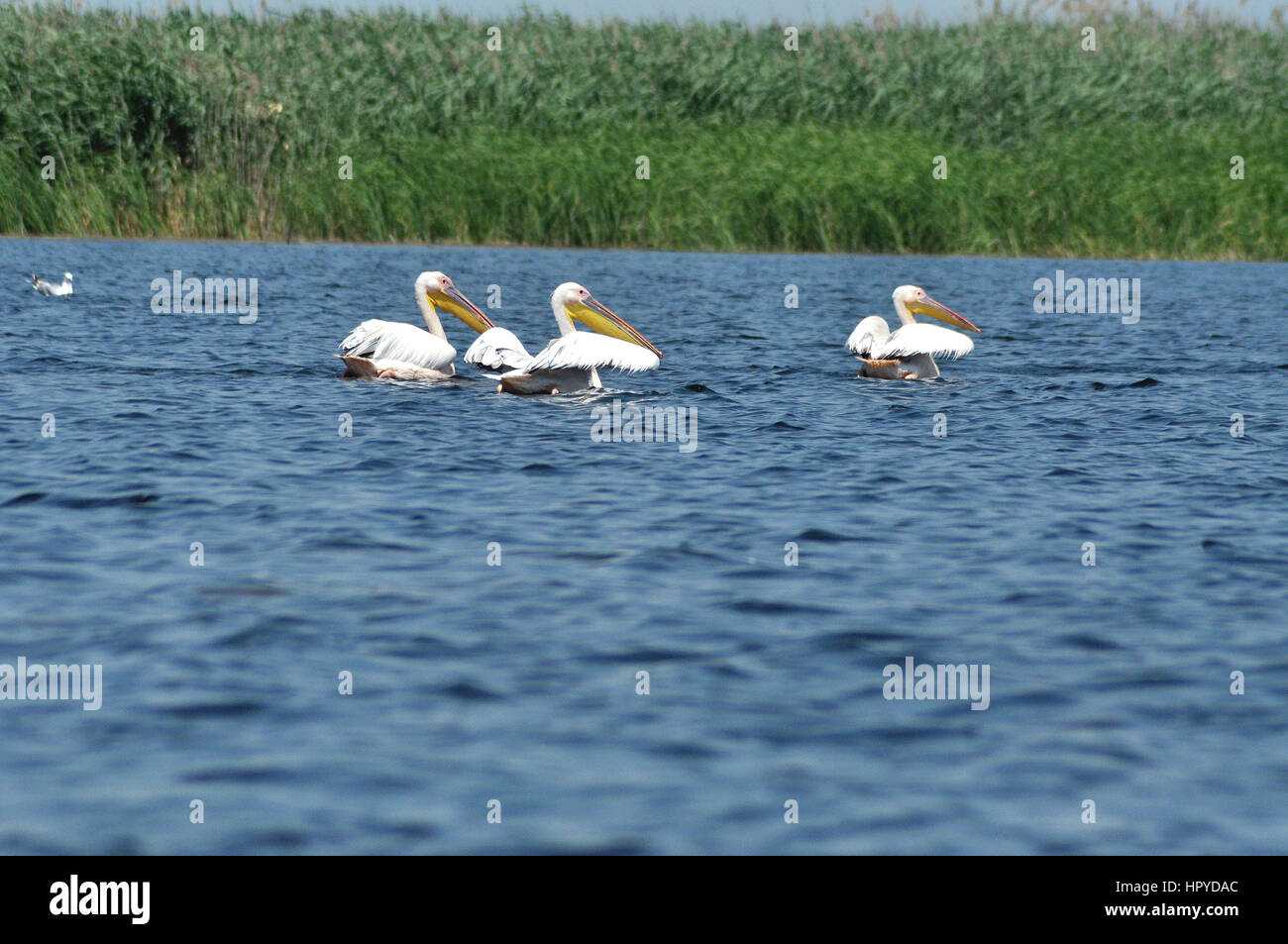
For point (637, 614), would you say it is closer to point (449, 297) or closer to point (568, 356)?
point (568, 356)

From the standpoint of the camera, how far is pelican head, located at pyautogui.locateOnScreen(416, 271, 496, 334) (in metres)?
15.3

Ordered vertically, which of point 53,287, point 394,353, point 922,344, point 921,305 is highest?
point 53,287

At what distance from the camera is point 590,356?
1334cm

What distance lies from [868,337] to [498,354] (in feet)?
10.6

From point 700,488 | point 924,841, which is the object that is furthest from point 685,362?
point 924,841

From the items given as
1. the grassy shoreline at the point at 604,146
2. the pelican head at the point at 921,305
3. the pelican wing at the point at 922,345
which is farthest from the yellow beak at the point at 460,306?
the grassy shoreline at the point at 604,146

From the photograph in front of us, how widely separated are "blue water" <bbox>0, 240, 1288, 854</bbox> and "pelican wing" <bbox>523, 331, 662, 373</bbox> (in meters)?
0.33

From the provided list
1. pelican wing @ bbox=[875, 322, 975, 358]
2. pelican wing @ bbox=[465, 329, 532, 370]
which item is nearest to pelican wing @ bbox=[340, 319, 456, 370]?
→ pelican wing @ bbox=[465, 329, 532, 370]

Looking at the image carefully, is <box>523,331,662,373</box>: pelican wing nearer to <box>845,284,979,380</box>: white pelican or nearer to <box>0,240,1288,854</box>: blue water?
<box>0,240,1288,854</box>: blue water

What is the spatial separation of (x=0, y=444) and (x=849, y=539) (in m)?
5.51

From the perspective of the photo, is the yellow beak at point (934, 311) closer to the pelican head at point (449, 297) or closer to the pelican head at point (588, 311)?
the pelican head at point (588, 311)

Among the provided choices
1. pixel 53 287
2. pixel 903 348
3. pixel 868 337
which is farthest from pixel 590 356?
pixel 53 287
